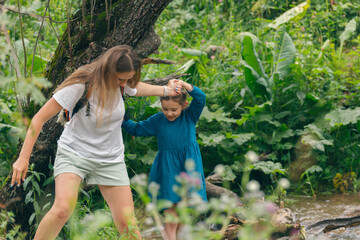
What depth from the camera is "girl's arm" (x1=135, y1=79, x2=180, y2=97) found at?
350 centimetres

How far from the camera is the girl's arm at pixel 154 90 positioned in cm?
350

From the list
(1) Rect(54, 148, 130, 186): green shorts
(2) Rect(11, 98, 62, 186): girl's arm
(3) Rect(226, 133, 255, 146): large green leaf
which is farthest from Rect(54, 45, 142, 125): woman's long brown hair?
(3) Rect(226, 133, 255, 146): large green leaf

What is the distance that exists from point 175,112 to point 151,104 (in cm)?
151

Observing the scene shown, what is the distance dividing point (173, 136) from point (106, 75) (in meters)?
0.93

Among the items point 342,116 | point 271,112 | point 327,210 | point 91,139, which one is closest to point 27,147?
point 91,139

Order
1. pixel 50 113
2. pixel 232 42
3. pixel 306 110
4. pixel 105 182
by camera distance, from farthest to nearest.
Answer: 1. pixel 232 42
2. pixel 306 110
3. pixel 105 182
4. pixel 50 113

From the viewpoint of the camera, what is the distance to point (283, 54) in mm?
5898

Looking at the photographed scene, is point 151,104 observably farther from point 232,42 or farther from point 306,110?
point 232,42

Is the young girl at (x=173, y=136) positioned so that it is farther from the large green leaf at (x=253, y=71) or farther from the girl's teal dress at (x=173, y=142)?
the large green leaf at (x=253, y=71)

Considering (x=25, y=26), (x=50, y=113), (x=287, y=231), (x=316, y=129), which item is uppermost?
(x=25, y=26)

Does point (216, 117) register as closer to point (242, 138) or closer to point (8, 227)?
point (242, 138)

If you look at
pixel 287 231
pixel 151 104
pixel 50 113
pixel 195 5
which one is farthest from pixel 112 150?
pixel 195 5

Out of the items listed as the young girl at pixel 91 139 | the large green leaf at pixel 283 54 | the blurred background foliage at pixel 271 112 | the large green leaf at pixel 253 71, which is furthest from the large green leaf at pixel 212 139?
the young girl at pixel 91 139

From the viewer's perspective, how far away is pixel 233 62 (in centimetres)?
602
